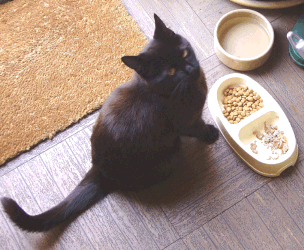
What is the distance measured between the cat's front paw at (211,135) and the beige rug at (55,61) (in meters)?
0.51

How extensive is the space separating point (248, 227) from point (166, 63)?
821mm

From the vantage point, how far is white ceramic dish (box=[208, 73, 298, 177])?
118 centimetres

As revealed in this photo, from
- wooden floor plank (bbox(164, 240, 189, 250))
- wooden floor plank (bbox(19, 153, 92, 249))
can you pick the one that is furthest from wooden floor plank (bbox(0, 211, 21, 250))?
wooden floor plank (bbox(164, 240, 189, 250))

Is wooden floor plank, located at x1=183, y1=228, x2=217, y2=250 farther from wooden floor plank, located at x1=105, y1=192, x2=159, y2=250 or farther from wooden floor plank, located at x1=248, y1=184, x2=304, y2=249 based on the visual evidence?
wooden floor plank, located at x1=248, y1=184, x2=304, y2=249

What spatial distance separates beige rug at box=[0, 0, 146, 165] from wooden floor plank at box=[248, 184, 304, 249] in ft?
2.85

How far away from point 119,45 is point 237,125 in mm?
744

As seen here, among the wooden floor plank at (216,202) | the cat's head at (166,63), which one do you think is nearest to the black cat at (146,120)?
the cat's head at (166,63)

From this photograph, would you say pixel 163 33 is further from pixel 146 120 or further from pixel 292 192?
pixel 292 192

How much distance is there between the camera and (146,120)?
38.1 inches

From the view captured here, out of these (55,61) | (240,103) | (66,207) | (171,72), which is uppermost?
(171,72)

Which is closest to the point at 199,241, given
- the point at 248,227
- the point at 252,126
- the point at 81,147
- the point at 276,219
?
the point at 248,227

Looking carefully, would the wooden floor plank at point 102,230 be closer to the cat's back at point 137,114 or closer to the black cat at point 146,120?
the black cat at point 146,120

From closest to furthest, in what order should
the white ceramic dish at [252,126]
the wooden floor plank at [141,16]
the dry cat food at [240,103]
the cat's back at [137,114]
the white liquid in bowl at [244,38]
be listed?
1. the cat's back at [137,114]
2. the white ceramic dish at [252,126]
3. the dry cat food at [240,103]
4. the white liquid in bowl at [244,38]
5. the wooden floor plank at [141,16]

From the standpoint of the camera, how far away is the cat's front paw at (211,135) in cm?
130
